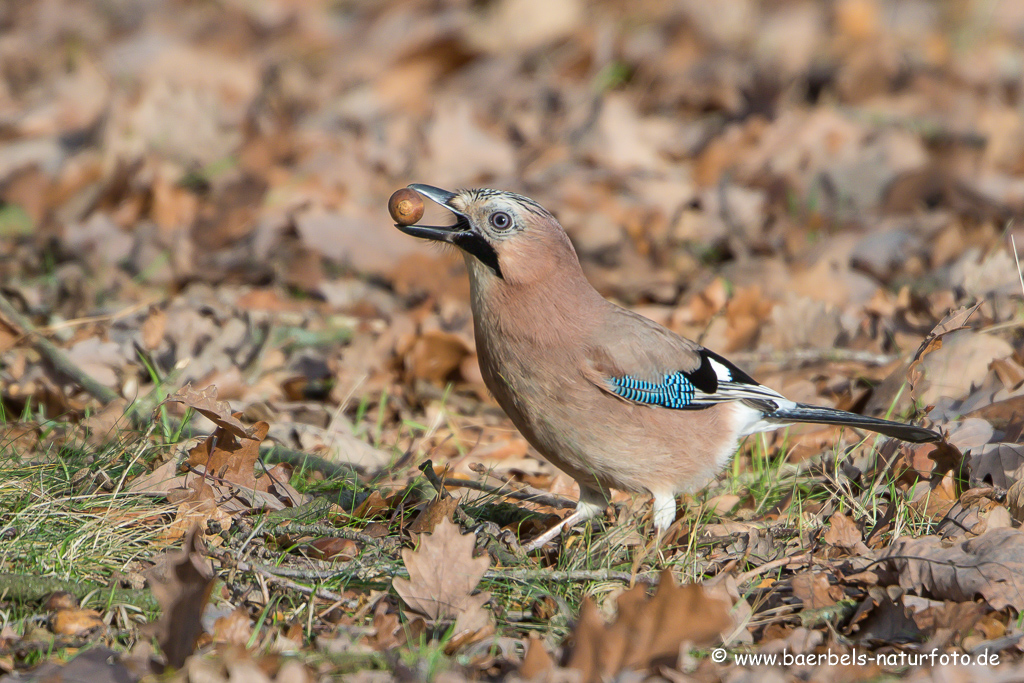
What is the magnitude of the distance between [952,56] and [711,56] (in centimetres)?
229

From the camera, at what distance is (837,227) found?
6.57 m

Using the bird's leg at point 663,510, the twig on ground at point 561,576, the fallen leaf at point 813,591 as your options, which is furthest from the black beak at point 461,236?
the fallen leaf at point 813,591

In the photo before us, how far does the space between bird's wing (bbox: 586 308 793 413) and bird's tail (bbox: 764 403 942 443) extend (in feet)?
0.18

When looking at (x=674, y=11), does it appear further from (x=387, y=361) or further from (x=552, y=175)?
(x=387, y=361)

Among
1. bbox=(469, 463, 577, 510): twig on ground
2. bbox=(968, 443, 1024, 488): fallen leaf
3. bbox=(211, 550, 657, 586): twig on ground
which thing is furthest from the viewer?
bbox=(469, 463, 577, 510): twig on ground

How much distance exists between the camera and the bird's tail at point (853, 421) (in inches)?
137

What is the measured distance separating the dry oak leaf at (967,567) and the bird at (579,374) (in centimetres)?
53

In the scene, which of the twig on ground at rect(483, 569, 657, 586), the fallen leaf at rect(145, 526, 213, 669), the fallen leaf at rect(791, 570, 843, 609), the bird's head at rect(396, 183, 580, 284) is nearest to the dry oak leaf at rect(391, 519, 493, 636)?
the twig on ground at rect(483, 569, 657, 586)

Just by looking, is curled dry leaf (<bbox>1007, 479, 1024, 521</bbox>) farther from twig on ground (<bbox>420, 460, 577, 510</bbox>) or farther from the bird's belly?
twig on ground (<bbox>420, 460, 577, 510</bbox>)

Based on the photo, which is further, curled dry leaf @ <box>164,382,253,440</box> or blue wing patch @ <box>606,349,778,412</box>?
blue wing patch @ <box>606,349,778,412</box>

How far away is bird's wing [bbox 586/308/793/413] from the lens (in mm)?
A: 3646

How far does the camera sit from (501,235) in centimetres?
367

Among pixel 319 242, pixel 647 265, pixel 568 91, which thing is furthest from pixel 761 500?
pixel 568 91

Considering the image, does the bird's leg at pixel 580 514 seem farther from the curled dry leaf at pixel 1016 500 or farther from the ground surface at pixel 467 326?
the curled dry leaf at pixel 1016 500
